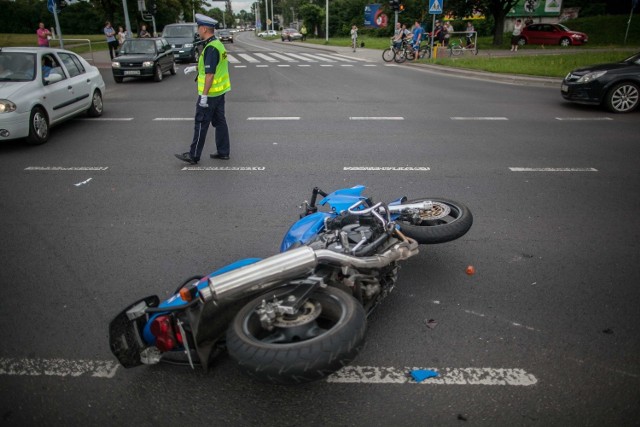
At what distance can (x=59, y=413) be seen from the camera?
2.69 meters

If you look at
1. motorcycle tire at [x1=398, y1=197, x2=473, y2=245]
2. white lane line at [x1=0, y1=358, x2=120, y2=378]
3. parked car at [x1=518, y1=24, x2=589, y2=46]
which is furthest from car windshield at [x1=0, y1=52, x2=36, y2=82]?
parked car at [x1=518, y1=24, x2=589, y2=46]

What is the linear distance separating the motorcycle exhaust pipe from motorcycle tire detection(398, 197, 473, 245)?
1140mm

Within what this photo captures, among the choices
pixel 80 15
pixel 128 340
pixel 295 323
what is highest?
pixel 80 15

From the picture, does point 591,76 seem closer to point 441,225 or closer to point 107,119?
point 441,225

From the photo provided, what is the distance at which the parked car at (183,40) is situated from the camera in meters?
23.6

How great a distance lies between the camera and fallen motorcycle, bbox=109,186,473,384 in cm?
241

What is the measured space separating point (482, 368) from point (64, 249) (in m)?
3.97

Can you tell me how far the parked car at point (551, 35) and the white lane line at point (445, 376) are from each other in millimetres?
33293

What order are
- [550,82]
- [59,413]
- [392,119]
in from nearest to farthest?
[59,413] → [392,119] → [550,82]

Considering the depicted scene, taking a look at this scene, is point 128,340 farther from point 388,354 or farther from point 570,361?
point 570,361

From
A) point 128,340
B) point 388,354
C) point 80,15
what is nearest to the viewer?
point 128,340

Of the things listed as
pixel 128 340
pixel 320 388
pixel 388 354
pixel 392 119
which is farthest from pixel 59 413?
pixel 392 119

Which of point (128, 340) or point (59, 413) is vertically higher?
point (128, 340)

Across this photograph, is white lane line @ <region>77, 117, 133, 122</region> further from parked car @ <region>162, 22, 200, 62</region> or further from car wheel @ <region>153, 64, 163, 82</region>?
parked car @ <region>162, 22, 200, 62</region>
